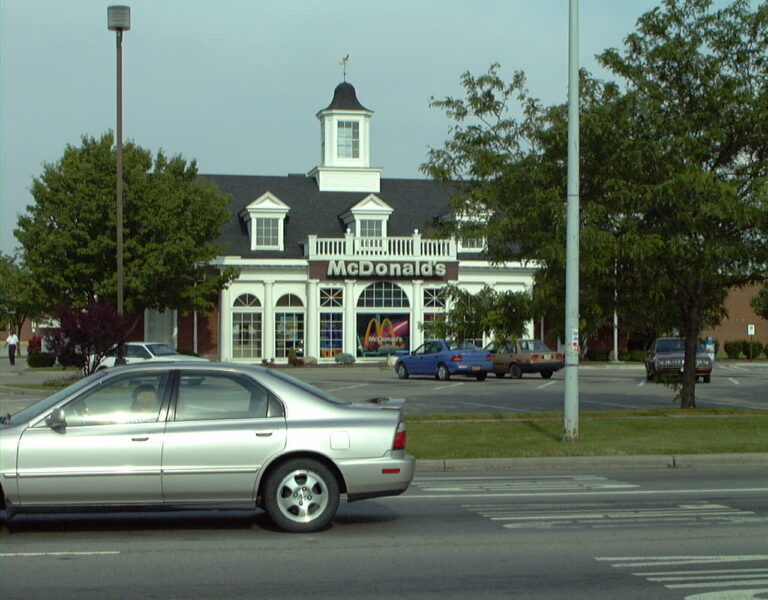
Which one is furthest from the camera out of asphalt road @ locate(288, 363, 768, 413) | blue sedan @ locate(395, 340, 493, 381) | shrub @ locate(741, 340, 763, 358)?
shrub @ locate(741, 340, 763, 358)

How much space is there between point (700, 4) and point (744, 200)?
4.12 m

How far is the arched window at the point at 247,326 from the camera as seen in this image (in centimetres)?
5362

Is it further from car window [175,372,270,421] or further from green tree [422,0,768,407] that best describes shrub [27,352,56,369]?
car window [175,372,270,421]

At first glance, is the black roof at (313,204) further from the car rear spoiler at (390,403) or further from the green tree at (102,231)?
the car rear spoiler at (390,403)

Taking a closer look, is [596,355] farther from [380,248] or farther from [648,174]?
[648,174]

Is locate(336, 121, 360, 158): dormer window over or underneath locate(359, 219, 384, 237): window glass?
over

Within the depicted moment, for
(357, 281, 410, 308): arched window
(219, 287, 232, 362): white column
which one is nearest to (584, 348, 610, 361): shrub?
(357, 281, 410, 308): arched window

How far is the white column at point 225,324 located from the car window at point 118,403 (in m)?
43.5

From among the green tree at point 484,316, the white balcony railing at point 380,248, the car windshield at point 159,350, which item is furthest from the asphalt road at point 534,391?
the white balcony railing at point 380,248

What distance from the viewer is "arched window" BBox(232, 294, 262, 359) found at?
176ft

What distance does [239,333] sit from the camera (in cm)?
5369

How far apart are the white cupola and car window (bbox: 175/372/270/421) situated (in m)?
51.0

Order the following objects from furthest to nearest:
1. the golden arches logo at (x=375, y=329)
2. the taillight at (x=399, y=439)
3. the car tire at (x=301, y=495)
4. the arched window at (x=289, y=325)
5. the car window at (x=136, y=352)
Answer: the golden arches logo at (x=375, y=329)
the arched window at (x=289, y=325)
the car window at (x=136, y=352)
the taillight at (x=399, y=439)
the car tire at (x=301, y=495)

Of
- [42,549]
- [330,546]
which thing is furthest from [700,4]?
[42,549]
